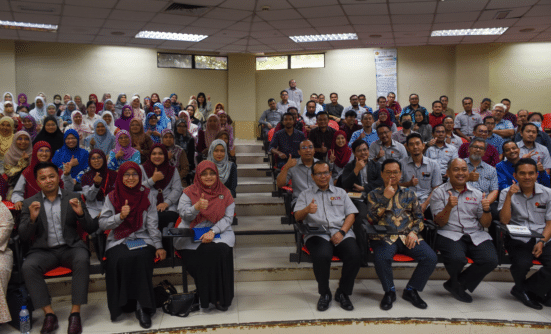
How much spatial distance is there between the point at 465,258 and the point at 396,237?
55cm

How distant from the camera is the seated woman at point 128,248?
9.37ft

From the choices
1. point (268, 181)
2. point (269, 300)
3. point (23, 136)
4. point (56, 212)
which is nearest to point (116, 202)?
point (56, 212)

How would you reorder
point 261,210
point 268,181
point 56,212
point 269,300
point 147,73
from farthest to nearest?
point 147,73 < point 268,181 < point 261,210 < point 269,300 < point 56,212

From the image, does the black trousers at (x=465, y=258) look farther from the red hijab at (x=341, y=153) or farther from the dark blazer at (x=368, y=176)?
the red hijab at (x=341, y=153)

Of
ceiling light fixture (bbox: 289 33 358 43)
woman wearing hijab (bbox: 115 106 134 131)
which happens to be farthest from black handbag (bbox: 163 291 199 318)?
ceiling light fixture (bbox: 289 33 358 43)

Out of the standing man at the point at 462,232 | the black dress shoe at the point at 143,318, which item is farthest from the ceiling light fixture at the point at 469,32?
the black dress shoe at the point at 143,318

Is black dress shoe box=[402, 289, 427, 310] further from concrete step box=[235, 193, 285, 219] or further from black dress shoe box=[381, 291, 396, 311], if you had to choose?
concrete step box=[235, 193, 285, 219]

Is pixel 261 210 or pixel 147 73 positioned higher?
pixel 147 73

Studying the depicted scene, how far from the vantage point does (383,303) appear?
3043 mm

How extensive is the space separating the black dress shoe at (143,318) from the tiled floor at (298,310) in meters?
0.04

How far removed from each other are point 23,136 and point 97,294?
2083 millimetres

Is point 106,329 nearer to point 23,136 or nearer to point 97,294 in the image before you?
point 97,294

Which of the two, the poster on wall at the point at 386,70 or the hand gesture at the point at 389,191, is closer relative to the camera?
the hand gesture at the point at 389,191

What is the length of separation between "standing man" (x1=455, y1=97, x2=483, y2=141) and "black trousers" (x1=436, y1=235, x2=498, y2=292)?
3.61 metres
